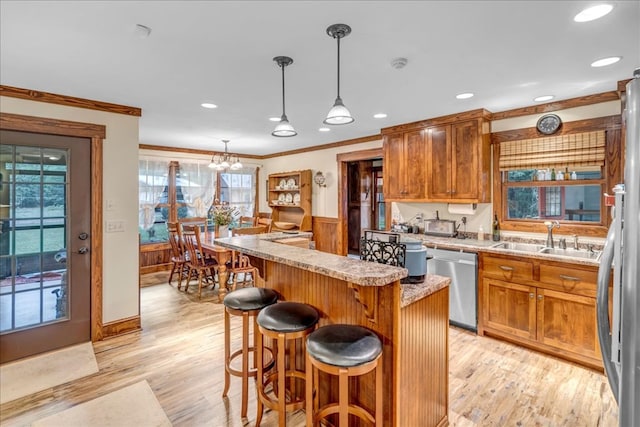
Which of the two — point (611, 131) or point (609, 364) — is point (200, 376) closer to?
point (609, 364)

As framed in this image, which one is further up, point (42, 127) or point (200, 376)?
point (42, 127)

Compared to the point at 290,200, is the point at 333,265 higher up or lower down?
lower down

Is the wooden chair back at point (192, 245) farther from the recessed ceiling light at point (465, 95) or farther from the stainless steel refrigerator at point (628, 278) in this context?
the stainless steel refrigerator at point (628, 278)

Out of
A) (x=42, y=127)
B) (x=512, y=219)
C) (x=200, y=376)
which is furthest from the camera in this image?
(x=512, y=219)

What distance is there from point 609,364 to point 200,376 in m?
2.60

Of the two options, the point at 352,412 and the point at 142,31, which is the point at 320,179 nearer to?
the point at 142,31

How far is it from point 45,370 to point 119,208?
5.07 ft

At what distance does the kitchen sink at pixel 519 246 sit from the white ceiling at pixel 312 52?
4.92 ft

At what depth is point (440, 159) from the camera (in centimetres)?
387

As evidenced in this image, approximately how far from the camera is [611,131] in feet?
9.73

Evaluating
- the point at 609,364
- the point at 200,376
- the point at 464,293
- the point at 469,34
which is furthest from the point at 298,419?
the point at 469,34

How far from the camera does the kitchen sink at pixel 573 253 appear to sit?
2920mm

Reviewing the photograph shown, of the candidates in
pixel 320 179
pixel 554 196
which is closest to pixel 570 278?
pixel 554 196

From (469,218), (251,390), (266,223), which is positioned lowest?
(251,390)
